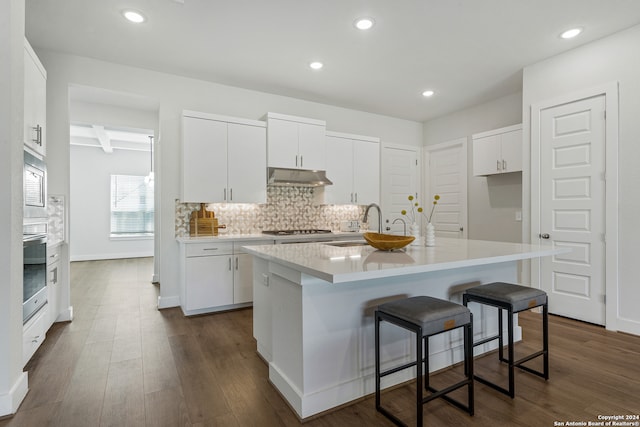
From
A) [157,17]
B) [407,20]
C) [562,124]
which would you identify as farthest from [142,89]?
[562,124]

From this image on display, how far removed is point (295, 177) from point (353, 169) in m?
1.00

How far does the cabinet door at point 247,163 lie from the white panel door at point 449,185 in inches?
123

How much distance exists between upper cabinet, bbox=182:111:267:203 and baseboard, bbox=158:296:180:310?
3.99ft

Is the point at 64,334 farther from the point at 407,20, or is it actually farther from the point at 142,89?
the point at 407,20

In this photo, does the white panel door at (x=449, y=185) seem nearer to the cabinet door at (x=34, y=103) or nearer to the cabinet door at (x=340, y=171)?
the cabinet door at (x=340, y=171)

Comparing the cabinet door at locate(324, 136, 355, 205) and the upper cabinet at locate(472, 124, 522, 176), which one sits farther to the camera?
the cabinet door at locate(324, 136, 355, 205)

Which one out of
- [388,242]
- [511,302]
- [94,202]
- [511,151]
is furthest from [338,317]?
[94,202]

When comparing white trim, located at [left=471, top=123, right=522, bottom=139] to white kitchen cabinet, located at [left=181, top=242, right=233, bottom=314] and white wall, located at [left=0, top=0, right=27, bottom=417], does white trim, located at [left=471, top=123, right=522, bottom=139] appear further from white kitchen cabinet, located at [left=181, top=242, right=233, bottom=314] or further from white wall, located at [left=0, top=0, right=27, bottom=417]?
white wall, located at [left=0, top=0, right=27, bottom=417]

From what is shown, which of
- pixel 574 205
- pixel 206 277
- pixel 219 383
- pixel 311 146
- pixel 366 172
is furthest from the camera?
pixel 366 172

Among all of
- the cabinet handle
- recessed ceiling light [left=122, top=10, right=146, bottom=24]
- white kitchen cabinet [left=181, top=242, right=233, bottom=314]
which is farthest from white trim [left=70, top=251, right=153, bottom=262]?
recessed ceiling light [left=122, top=10, right=146, bottom=24]

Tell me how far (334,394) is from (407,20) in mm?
2968

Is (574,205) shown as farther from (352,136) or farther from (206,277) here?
(206,277)

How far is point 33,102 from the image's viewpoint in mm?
2615

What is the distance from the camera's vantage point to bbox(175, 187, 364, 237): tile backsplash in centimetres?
416
